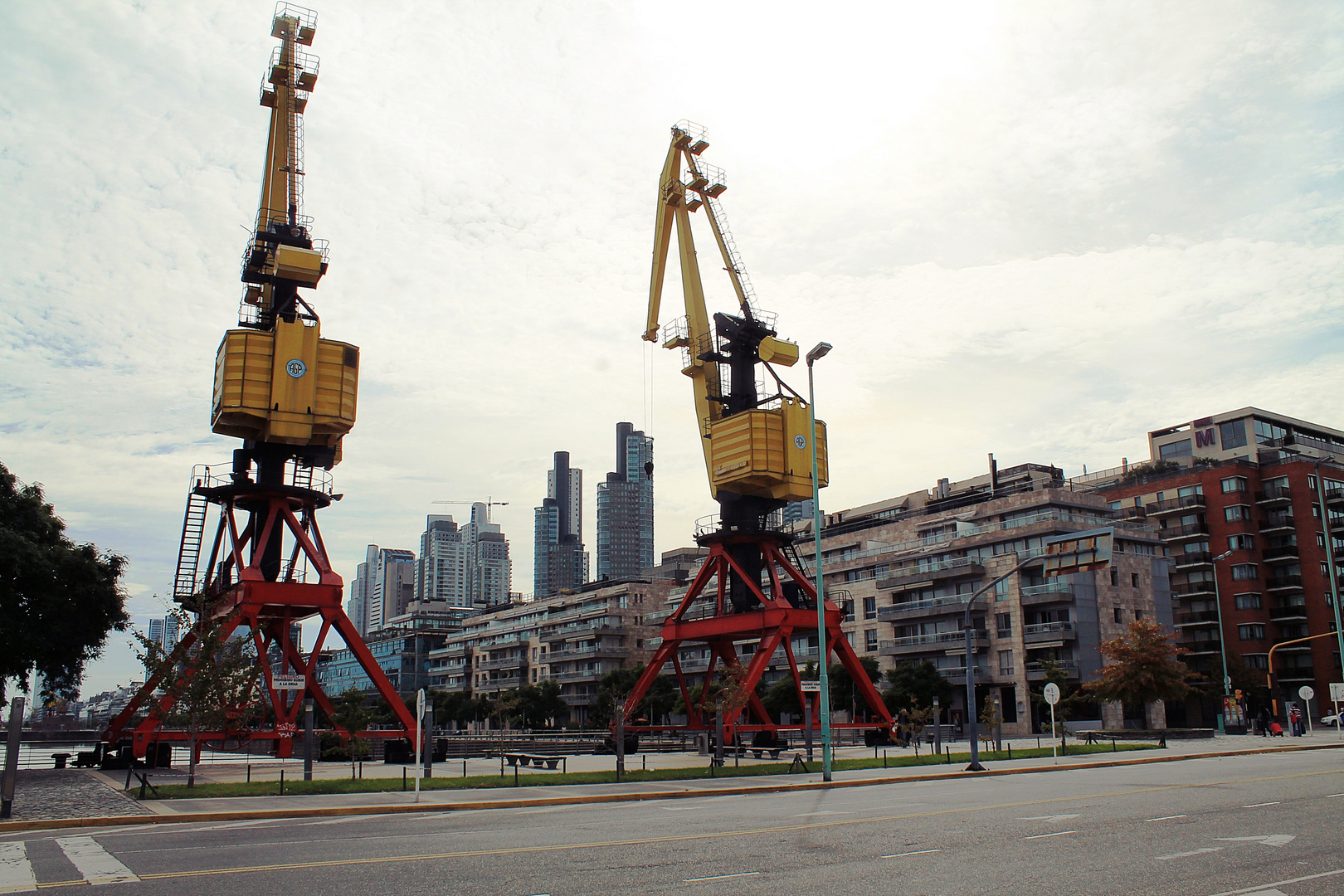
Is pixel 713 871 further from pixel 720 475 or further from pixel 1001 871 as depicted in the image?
pixel 720 475

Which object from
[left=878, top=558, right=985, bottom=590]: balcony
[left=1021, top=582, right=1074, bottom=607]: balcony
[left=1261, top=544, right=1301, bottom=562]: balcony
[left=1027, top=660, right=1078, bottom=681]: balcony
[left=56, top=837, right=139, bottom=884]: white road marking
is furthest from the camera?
[left=1261, top=544, right=1301, bottom=562]: balcony

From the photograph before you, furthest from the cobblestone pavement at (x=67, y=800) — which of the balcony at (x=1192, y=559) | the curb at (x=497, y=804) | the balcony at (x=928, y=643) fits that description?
the balcony at (x=1192, y=559)

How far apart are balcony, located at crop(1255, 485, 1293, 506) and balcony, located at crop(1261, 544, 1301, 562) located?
3934mm

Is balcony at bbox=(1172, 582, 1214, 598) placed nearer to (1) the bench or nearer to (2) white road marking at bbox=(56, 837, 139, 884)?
(1) the bench

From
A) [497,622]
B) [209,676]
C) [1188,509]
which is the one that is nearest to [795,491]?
[209,676]

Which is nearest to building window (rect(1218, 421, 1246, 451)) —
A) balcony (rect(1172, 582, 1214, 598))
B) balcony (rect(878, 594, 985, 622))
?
balcony (rect(1172, 582, 1214, 598))

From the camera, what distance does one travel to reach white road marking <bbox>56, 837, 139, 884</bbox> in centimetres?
1211

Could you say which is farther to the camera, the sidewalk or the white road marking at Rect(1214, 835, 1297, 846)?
the sidewalk

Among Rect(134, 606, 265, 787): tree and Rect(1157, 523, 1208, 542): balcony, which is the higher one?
Rect(1157, 523, 1208, 542): balcony

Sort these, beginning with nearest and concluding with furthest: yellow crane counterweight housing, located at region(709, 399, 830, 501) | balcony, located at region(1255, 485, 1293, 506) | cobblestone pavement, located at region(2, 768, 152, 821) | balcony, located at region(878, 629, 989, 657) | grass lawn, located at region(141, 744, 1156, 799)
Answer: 1. cobblestone pavement, located at region(2, 768, 152, 821)
2. grass lawn, located at region(141, 744, 1156, 799)
3. yellow crane counterweight housing, located at region(709, 399, 830, 501)
4. balcony, located at region(878, 629, 989, 657)
5. balcony, located at region(1255, 485, 1293, 506)

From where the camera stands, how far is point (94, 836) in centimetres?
1756

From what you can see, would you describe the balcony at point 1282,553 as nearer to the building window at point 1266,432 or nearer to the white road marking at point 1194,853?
the building window at point 1266,432

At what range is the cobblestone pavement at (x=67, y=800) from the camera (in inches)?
850

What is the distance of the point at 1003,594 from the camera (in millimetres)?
73312
